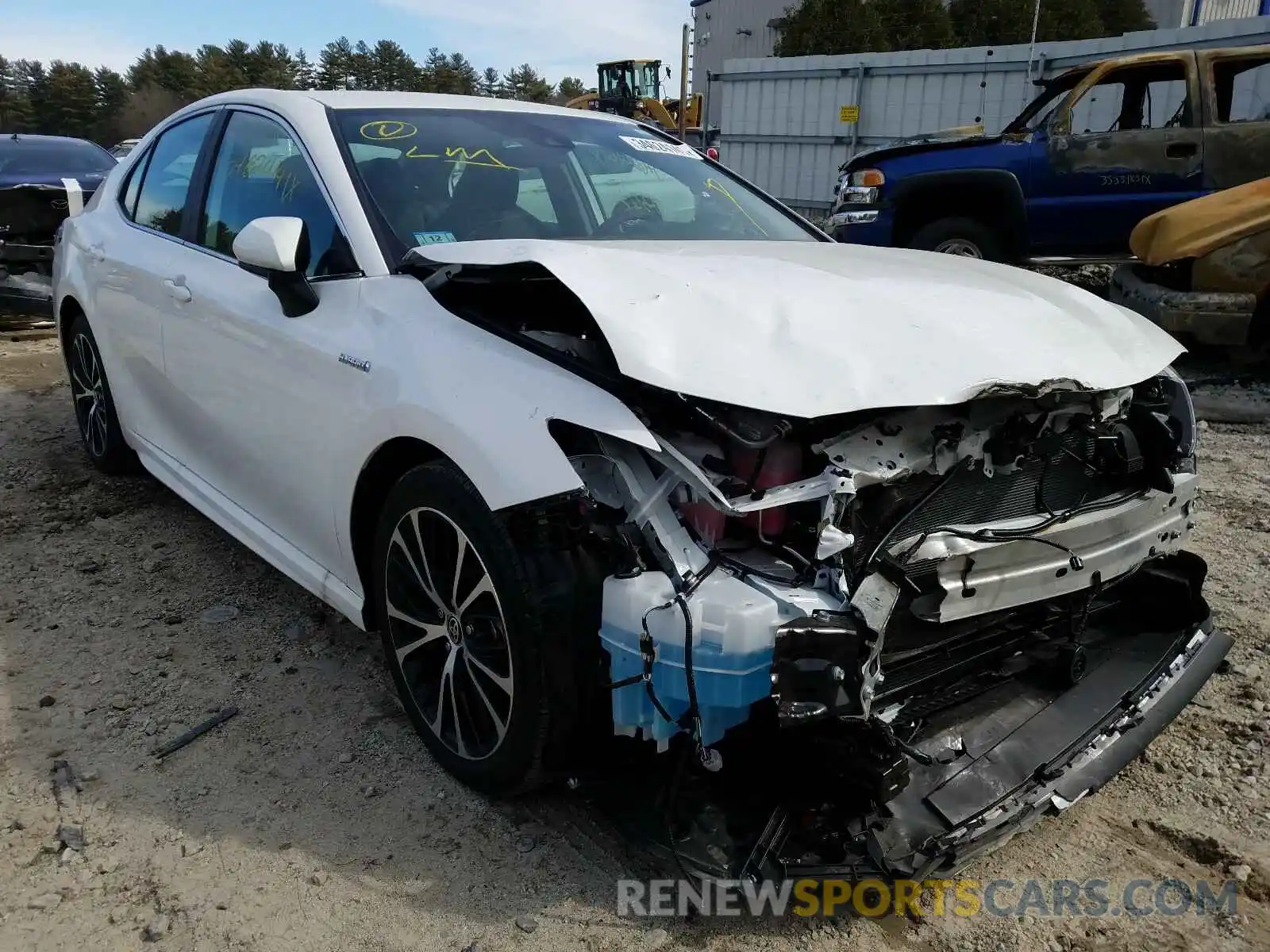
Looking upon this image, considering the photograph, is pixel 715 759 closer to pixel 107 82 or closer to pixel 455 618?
pixel 455 618

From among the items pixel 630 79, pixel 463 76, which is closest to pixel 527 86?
pixel 463 76

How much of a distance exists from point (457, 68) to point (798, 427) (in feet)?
226

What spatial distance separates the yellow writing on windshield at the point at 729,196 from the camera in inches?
141

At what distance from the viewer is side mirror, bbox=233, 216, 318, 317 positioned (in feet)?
8.45

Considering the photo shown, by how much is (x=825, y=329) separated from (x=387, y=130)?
1.68 metres

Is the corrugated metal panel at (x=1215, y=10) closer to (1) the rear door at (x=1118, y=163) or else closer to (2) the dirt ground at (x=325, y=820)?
(1) the rear door at (x=1118, y=163)

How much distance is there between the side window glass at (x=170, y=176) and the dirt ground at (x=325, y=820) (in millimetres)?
1472

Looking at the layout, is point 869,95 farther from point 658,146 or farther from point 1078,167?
point 658,146

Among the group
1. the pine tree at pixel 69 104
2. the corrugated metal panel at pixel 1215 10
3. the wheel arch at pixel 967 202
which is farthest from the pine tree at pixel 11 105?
the wheel arch at pixel 967 202

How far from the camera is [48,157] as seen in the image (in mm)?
9586

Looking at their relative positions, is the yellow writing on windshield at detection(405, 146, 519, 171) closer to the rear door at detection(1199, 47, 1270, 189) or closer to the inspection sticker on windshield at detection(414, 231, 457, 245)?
the inspection sticker on windshield at detection(414, 231, 457, 245)

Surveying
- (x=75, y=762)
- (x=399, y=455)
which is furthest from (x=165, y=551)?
(x=399, y=455)

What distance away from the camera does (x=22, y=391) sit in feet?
21.8

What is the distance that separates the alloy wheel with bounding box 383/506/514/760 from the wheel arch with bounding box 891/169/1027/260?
271 inches
